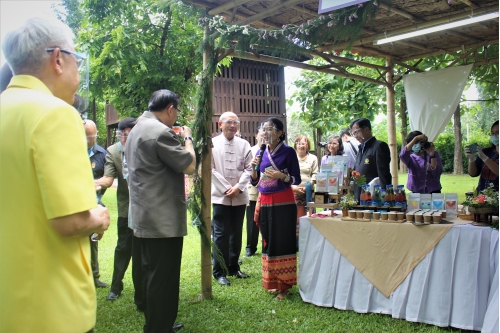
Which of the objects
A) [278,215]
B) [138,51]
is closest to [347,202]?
[278,215]

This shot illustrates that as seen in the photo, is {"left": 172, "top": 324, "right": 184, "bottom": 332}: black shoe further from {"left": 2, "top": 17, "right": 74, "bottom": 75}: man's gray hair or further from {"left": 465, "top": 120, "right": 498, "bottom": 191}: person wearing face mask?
{"left": 465, "top": 120, "right": 498, "bottom": 191}: person wearing face mask

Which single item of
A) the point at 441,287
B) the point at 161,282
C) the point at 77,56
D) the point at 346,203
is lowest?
the point at 441,287

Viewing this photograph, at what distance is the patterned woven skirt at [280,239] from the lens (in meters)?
4.06

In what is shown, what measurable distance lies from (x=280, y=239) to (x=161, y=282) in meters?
1.43

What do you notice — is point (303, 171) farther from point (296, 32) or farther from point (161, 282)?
point (161, 282)

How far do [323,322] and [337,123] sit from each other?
8155 millimetres

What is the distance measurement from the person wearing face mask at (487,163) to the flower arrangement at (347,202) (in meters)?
1.39

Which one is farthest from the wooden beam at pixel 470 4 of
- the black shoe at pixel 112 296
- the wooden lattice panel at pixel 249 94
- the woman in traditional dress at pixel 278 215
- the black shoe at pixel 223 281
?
the wooden lattice panel at pixel 249 94

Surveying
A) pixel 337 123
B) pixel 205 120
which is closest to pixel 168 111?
pixel 205 120

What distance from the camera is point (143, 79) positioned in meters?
6.57

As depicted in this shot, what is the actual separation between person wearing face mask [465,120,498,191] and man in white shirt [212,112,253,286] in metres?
2.43

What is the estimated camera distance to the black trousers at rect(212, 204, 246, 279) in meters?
4.66

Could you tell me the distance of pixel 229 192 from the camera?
4633 mm

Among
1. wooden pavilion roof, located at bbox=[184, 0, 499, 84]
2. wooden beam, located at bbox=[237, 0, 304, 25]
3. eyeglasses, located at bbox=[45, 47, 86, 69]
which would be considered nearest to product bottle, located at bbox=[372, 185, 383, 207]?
wooden pavilion roof, located at bbox=[184, 0, 499, 84]
